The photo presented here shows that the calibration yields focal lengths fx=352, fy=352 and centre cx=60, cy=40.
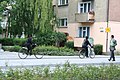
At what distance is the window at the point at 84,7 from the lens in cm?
4364

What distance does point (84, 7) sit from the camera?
4419cm

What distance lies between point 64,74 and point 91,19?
110 feet

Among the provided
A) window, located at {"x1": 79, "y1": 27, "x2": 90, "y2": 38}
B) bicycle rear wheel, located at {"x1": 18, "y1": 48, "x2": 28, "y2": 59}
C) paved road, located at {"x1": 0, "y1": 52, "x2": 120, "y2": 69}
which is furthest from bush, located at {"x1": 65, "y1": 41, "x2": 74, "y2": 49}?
bicycle rear wheel, located at {"x1": 18, "y1": 48, "x2": 28, "y2": 59}

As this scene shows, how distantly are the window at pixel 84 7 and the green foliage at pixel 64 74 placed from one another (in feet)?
109

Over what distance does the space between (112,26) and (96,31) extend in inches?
89.5

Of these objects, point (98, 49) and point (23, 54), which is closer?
point (23, 54)

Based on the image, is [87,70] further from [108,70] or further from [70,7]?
[70,7]

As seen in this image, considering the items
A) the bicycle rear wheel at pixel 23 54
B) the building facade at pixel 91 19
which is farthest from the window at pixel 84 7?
the bicycle rear wheel at pixel 23 54

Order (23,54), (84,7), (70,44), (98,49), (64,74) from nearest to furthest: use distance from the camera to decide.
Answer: (64,74)
(23,54)
(98,49)
(84,7)
(70,44)

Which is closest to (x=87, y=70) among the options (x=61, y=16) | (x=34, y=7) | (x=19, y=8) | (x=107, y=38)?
(x=107, y=38)

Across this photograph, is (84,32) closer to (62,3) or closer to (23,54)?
(62,3)

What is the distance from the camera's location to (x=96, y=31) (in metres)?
42.0

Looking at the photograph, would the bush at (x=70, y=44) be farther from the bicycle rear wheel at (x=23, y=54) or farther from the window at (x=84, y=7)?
the bicycle rear wheel at (x=23, y=54)

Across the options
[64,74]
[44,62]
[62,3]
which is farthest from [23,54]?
[62,3]
